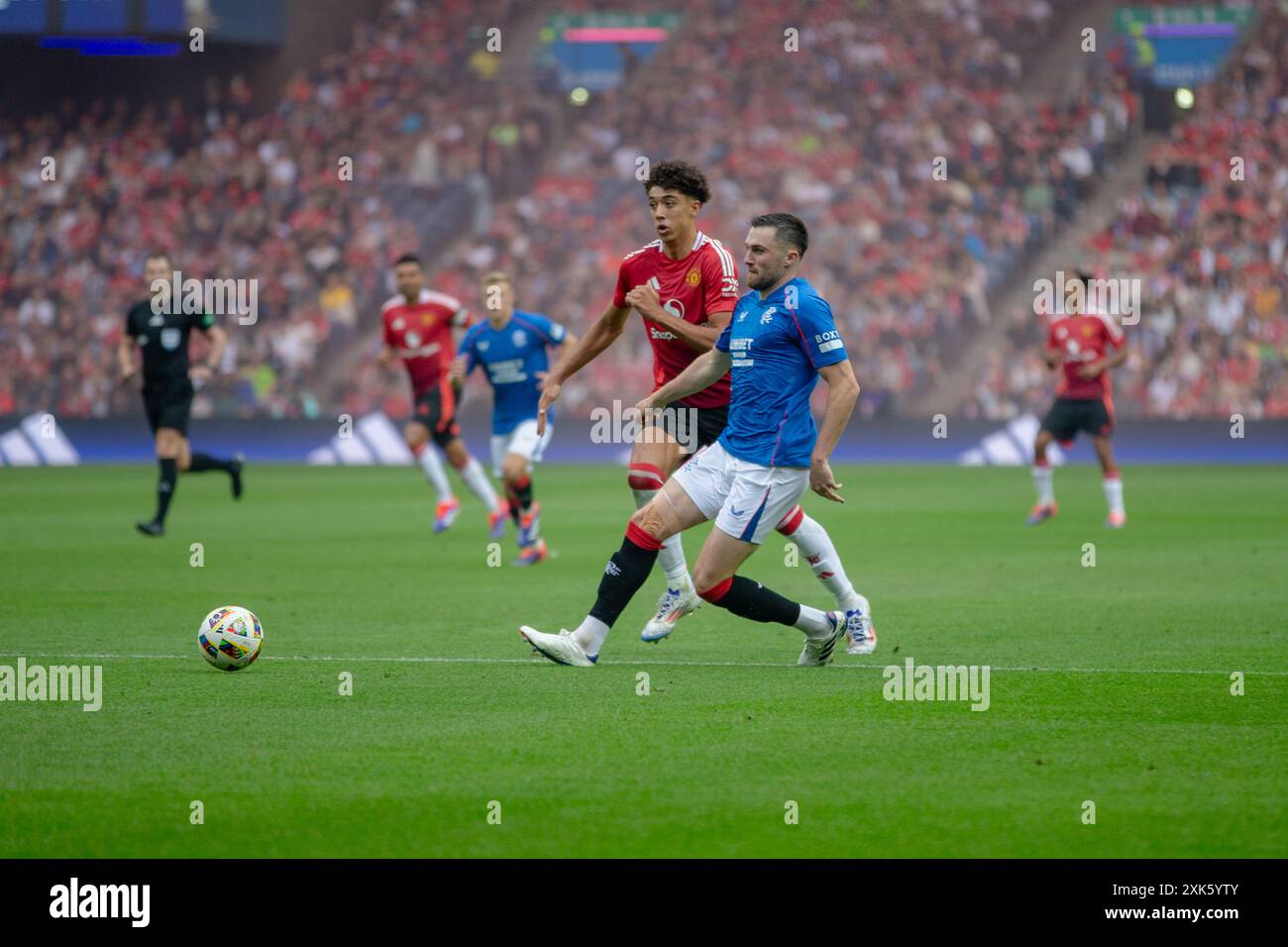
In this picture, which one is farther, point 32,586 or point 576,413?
point 576,413

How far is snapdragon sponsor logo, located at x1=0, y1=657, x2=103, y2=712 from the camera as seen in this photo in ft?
26.5

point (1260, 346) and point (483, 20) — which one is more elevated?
point (483, 20)

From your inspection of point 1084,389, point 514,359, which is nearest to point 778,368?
point 514,359

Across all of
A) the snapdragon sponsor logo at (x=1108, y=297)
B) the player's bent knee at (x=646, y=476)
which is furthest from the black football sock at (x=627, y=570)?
the snapdragon sponsor logo at (x=1108, y=297)

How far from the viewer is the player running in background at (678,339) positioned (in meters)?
9.37

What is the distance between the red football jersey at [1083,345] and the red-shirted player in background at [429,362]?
6.23m

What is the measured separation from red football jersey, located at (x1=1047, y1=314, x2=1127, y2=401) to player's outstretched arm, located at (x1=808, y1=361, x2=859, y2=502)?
11.5 m

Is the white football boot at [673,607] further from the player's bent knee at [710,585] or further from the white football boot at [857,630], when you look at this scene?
the player's bent knee at [710,585]

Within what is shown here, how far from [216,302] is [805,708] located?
98.2ft

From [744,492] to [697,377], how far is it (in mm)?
711
